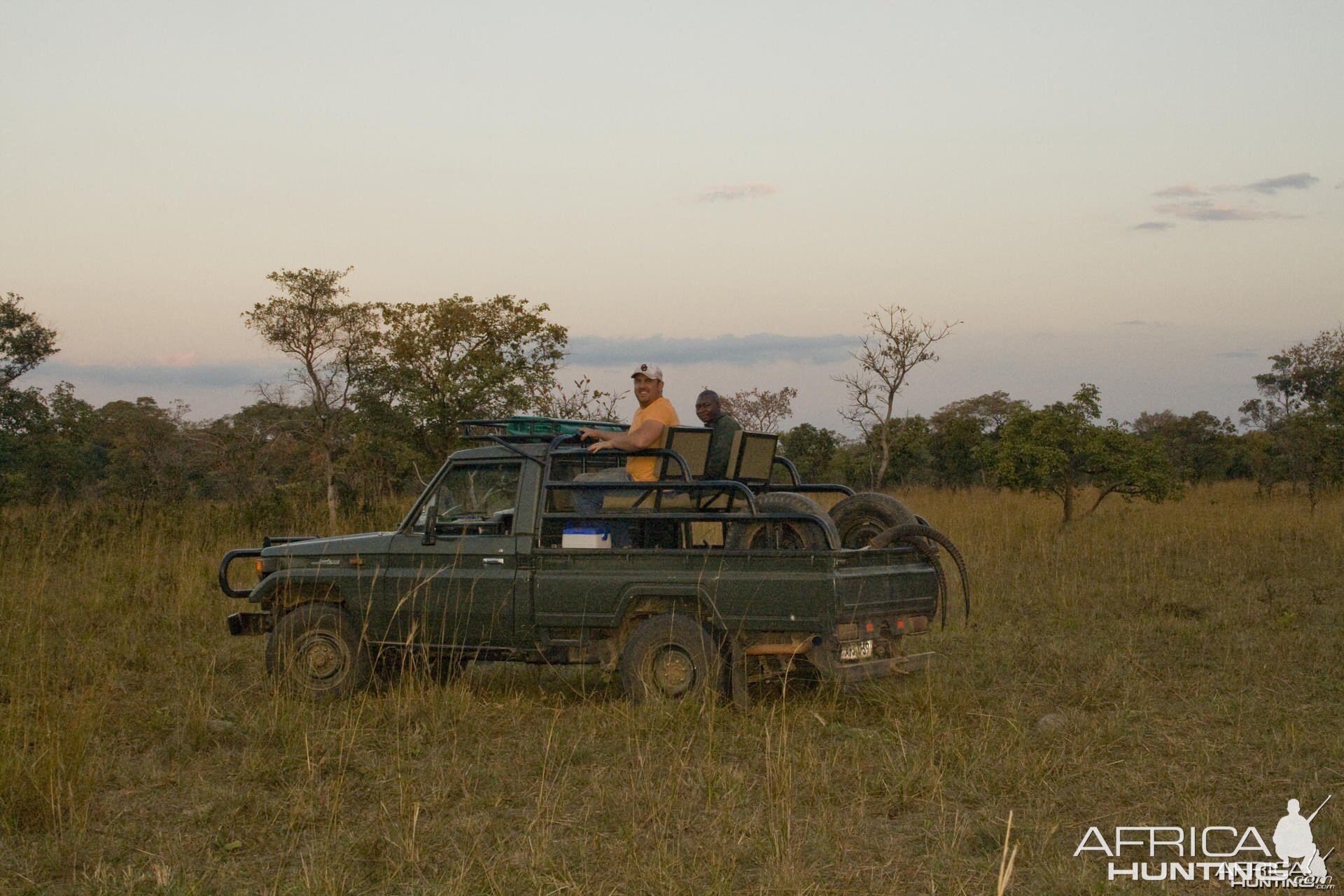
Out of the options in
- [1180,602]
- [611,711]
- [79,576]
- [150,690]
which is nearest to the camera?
[611,711]

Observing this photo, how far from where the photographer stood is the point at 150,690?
8281 mm

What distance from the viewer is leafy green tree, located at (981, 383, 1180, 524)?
683 inches

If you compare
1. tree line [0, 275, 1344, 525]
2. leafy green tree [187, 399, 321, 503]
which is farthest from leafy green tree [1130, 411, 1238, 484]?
leafy green tree [187, 399, 321, 503]

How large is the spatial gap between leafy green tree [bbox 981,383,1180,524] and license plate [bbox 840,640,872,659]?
36.6 feet

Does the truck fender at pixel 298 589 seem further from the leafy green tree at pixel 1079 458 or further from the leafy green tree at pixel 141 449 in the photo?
the leafy green tree at pixel 141 449

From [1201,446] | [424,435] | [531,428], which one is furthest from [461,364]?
[1201,446]

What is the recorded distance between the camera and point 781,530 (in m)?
7.68

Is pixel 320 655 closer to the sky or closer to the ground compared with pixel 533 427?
closer to the ground

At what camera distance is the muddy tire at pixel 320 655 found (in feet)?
25.8

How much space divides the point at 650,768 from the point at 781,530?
226 cm

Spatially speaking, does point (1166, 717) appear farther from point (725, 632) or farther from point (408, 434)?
point (408, 434)

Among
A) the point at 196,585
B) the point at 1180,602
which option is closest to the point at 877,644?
the point at 1180,602

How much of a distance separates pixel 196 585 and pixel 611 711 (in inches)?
280

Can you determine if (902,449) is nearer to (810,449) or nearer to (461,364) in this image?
(810,449)
